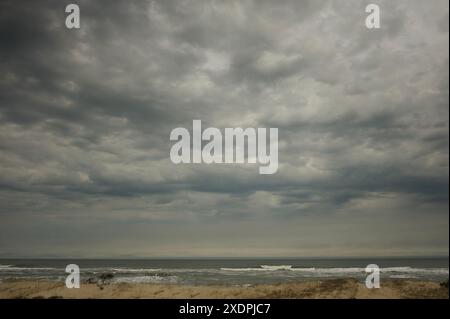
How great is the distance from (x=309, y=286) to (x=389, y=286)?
6264mm

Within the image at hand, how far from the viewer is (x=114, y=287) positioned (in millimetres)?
29188

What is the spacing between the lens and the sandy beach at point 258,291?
83.0 ft

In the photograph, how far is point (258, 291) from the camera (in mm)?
26797

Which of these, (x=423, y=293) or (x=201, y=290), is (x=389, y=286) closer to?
A: (x=423, y=293)

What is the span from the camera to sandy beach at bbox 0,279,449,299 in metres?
25.3
